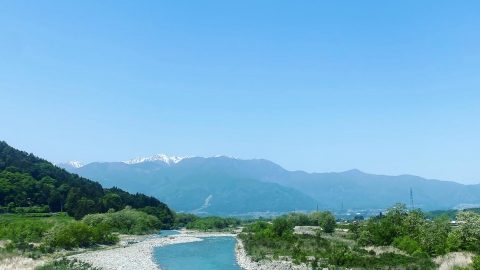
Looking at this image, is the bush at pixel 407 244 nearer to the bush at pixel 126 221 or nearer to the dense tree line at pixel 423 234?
the dense tree line at pixel 423 234

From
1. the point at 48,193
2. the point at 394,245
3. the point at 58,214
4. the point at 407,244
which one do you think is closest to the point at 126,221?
the point at 58,214

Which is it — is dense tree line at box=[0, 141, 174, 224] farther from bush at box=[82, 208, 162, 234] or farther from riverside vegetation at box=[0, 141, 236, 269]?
bush at box=[82, 208, 162, 234]

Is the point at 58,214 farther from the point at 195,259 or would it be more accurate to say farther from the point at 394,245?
the point at 394,245

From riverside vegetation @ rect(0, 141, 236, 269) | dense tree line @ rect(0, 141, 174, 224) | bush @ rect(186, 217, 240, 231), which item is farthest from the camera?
bush @ rect(186, 217, 240, 231)

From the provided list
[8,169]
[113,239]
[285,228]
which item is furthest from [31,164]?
[285,228]

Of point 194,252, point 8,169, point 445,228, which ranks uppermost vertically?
point 8,169

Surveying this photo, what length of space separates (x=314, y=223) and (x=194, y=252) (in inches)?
2445

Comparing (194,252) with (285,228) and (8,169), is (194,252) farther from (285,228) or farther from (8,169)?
(8,169)

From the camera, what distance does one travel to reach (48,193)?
132 m

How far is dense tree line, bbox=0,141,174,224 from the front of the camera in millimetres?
122312

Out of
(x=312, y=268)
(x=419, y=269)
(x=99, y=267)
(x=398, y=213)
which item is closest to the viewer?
(x=419, y=269)

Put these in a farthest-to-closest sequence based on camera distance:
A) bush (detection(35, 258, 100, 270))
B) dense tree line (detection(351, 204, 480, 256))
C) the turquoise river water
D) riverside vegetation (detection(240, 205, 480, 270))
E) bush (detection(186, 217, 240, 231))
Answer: bush (detection(186, 217, 240, 231)) → the turquoise river water → dense tree line (detection(351, 204, 480, 256)) → bush (detection(35, 258, 100, 270)) → riverside vegetation (detection(240, 205, 480, 270))

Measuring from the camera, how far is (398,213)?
244 feet

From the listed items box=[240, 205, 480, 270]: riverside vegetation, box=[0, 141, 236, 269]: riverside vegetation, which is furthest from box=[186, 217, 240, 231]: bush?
box=[240, 205, 480, 270]: riverside vegetation
